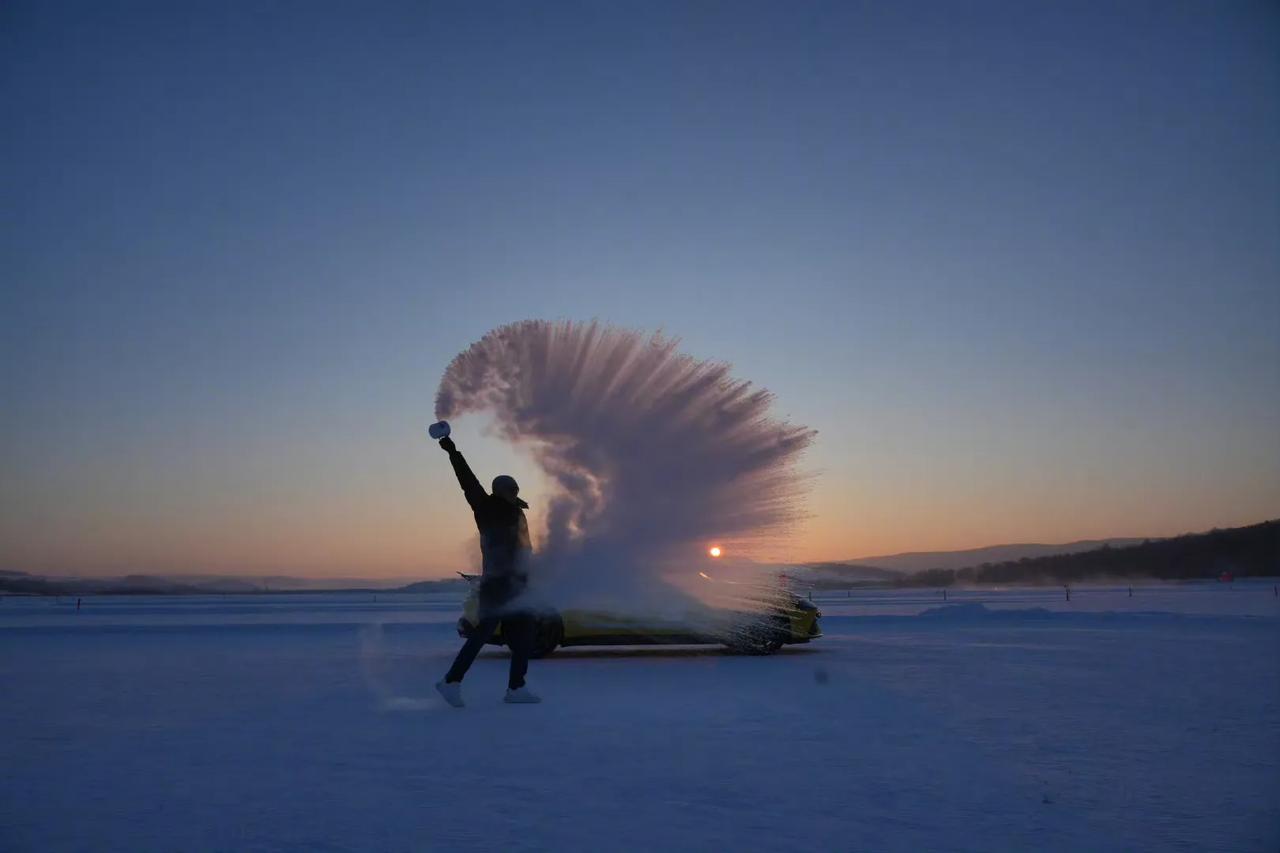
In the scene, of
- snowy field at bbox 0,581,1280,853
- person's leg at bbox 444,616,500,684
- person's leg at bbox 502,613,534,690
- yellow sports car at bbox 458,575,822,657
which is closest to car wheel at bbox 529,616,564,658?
yellow sports car at bbox 458,575,822,657

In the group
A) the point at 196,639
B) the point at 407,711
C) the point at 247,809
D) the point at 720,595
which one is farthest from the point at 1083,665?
Result: the point at 196,639

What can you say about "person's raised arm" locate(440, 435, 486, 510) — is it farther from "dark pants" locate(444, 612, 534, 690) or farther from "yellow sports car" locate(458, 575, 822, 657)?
"yellow sports car" locate(458, 575, 822, 657)

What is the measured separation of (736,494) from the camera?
13.1 metres

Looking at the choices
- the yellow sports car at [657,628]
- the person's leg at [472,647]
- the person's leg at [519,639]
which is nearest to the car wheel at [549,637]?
the yellow sports car at [657,628]

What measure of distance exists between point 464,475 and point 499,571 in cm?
96

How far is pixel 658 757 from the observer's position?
6703mm

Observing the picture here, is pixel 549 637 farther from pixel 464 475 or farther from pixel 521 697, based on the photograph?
pixel 464 475

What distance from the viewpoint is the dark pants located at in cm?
919

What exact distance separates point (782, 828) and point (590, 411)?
7923 millimetres

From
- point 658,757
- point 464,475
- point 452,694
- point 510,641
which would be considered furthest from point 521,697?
point 658,757

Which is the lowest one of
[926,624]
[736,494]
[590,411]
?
[926,624]

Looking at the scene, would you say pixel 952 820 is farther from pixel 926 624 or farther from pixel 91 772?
pixel 926 624

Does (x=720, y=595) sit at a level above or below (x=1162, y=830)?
above

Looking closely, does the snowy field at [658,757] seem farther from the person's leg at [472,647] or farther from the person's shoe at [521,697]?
the person's leg at [472,647]
